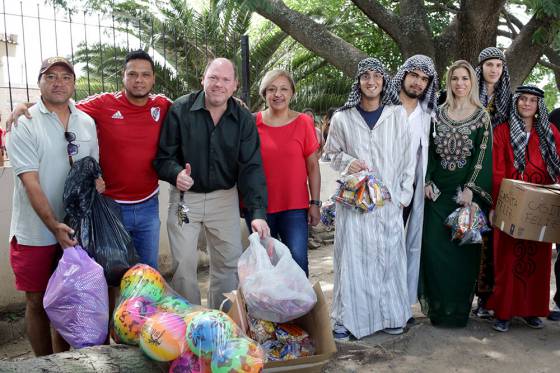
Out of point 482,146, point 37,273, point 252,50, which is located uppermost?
point 252,50

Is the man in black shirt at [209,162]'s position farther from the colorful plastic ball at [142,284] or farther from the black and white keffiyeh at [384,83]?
the black and white keffiyeh at [384,83]

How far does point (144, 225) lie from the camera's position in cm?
360

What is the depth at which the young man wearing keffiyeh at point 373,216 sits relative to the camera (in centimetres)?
393

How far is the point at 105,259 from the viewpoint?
2986 mm

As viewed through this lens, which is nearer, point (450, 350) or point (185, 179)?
point (185, 179)

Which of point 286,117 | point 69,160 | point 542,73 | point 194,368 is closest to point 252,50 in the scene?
point 286,117

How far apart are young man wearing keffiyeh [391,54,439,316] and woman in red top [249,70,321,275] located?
732 mm

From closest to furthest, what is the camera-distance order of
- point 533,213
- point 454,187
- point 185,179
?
point 185,179 < point 533,213 < point 454,187

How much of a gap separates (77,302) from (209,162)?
3.68 ft

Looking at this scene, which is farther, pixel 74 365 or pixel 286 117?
pixel 286 117

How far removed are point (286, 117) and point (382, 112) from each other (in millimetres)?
659

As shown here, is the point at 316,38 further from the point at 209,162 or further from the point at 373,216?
the point at 209,162

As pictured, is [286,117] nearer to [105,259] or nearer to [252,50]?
[105,259]

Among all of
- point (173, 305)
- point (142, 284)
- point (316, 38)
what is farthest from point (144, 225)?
point (316, 38)
